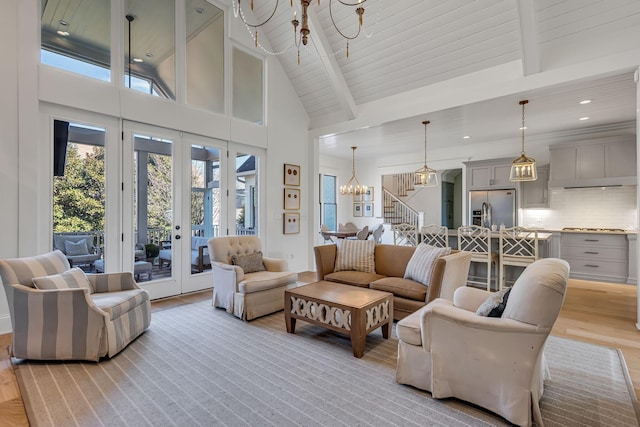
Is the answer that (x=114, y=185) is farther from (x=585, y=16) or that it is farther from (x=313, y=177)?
(x=585, y=16)

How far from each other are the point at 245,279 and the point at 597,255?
19.6ft

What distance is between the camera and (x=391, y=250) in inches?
161

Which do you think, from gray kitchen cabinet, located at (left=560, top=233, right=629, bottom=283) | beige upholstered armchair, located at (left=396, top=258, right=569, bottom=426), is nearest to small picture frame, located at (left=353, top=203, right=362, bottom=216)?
gray kitchen cabinet, located at (left=560, top=233, right=629, bottom=283)

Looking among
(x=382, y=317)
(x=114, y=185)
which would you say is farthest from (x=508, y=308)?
(x=114, y=185)

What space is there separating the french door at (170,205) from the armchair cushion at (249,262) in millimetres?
1127

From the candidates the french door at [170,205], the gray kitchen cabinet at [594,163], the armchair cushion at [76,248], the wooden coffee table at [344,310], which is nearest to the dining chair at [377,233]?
the gray kitchen cabinet at [594,163]

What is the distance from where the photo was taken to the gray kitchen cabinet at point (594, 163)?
5.39m

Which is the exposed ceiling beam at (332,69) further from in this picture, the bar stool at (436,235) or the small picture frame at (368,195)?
the small picture frame at (368,195)

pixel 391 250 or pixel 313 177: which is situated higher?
pixel 313 177

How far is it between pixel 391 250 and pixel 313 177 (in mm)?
2786

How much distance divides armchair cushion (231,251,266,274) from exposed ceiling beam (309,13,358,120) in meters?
3.06

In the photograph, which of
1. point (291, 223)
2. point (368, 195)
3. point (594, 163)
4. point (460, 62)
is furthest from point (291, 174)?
point (594, 163)

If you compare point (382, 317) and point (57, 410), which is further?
point (382, 317)

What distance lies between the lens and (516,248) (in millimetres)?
4691
